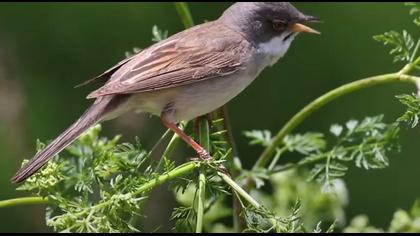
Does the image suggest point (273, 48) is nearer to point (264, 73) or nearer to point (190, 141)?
point (190, 141)

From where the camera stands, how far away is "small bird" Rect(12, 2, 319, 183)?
277cm

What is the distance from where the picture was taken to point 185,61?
9.80 ft

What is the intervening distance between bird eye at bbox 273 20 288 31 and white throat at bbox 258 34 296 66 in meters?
0.03

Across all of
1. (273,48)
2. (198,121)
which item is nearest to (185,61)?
(198,121)

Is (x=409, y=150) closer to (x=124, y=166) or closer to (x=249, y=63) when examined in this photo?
(x=249, y=63)

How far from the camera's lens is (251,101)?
185 inches

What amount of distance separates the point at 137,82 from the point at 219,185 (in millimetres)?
677

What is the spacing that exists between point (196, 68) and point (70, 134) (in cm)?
64

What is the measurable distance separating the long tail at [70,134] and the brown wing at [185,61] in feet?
0.24

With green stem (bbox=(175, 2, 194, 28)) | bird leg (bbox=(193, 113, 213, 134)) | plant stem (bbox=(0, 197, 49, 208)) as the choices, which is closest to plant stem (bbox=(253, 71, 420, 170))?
bird leg (bbox=(193, 113, 213, 134))

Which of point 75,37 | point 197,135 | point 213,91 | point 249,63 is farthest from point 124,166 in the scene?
point 75,37

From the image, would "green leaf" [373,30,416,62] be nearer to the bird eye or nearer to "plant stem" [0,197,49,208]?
the bird eye

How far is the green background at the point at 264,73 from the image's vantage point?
177 inches

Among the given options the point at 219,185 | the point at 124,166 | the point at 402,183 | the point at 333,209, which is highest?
the point at 124,166
